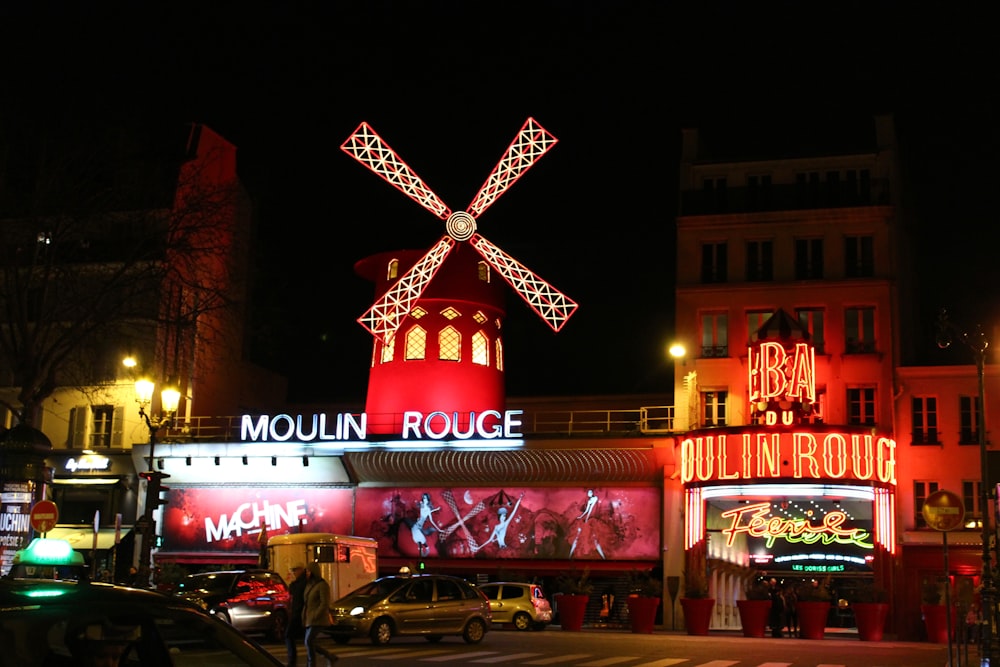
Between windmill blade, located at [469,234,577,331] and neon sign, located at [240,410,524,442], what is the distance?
9.06ft

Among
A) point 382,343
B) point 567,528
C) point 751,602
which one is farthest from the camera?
point 382,343

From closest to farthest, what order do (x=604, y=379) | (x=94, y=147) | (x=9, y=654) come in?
1. (x=9, y=654)
2. (x=94, y=147)
3. (x=604, y=379)

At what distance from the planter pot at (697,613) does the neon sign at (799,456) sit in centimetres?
345

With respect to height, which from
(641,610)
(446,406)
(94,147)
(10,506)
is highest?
(94,147)

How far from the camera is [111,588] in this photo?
151 inches

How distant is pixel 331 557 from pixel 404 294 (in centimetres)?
904

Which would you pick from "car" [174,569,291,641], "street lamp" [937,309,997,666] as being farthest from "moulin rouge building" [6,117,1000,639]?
"car" [174,569,291,641]

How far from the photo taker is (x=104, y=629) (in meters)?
3.85

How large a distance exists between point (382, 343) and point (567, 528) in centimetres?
689

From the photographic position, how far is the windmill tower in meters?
31.0

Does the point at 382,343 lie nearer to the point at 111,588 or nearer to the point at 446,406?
the point at 446,406

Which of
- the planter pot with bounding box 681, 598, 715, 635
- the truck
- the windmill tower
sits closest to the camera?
the truck

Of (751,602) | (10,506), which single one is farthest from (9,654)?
(751,602)

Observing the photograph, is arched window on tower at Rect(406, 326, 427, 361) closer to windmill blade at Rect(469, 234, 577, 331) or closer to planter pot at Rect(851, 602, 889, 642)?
windmill blade at Rect(469, 234, 577, 331)
